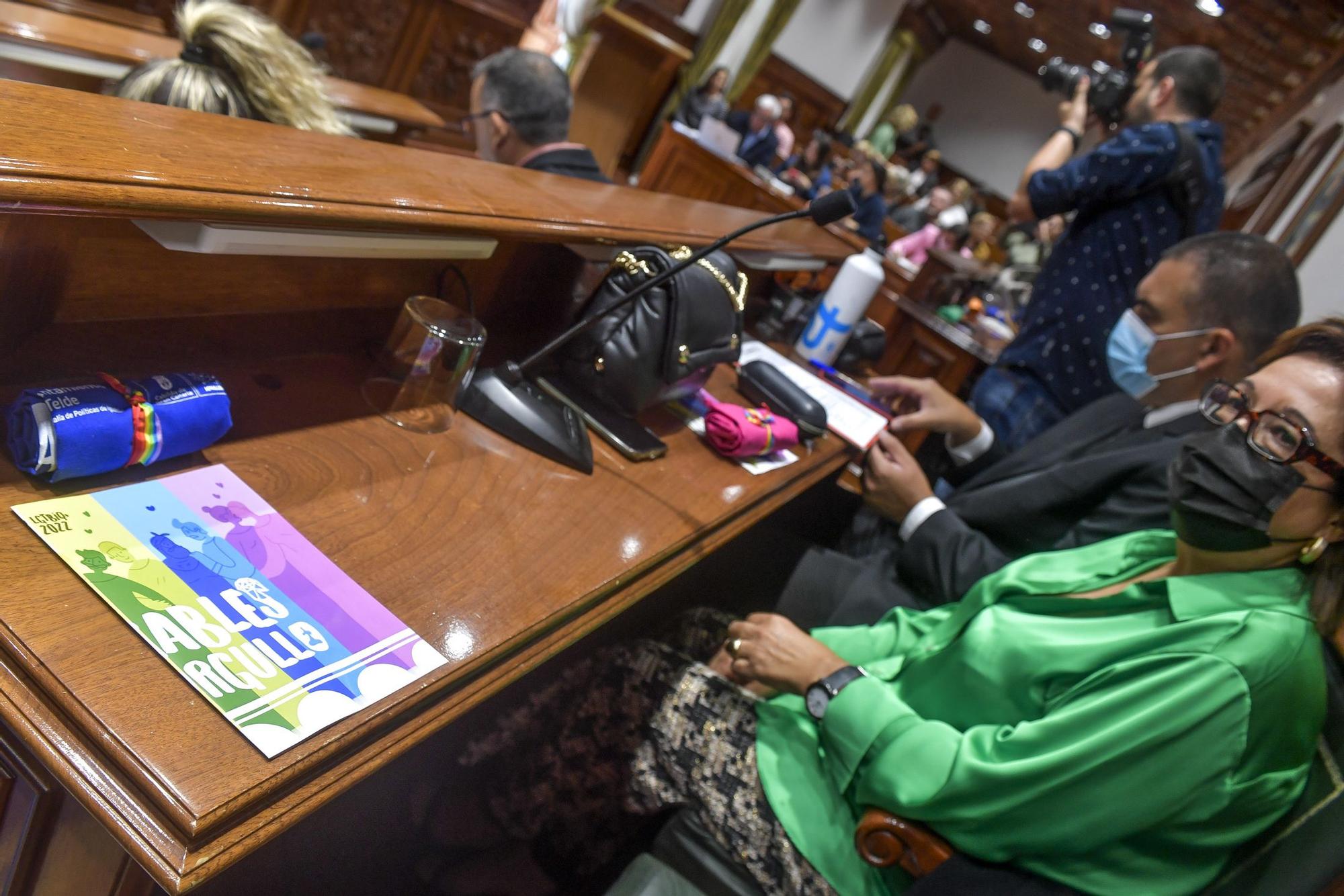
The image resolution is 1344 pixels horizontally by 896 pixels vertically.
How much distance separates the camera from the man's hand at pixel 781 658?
1435 mm

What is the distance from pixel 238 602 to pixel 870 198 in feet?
19.6

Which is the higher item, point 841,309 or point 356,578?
point 841,309

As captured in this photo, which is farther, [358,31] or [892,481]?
[358,31]

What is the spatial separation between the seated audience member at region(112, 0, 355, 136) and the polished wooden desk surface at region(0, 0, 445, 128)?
881 millimetres

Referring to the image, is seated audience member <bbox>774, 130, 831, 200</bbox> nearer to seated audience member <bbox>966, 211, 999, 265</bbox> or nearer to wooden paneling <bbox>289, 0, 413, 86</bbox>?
seated audience member <bbox>966, 211, 999, 265</bbox>

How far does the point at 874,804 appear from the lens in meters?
1.28

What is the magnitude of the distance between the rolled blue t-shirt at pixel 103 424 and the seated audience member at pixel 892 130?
13496mm

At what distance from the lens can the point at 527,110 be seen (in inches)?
98.0

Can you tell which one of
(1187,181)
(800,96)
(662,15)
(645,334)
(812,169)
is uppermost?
(800,96)

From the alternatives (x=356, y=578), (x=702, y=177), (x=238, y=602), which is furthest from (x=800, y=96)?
(x=238, y=602)

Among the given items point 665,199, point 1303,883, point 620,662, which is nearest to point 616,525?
point 620,662

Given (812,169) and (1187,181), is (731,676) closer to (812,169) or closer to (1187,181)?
(1187,181)

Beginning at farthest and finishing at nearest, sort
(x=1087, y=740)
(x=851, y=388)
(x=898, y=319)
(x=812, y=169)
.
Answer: (x=812, y=169) < (x=898, y=319) < (x=851, y=388) < (x=1087, y=740)

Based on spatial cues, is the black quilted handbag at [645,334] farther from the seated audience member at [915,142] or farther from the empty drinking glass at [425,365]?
the seated audience member at [915,142]
